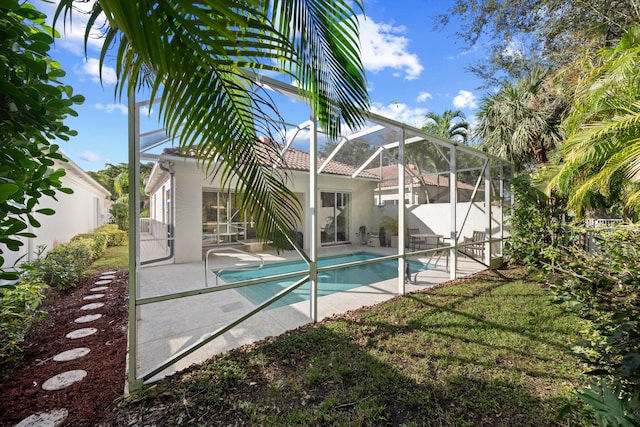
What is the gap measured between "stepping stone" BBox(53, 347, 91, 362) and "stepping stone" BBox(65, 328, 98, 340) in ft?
1.40

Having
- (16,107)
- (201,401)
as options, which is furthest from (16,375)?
(16,107)

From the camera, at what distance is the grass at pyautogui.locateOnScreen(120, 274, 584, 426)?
93.8 inches

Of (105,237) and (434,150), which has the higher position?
(434,150)

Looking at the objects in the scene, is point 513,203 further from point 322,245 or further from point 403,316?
point 322,245

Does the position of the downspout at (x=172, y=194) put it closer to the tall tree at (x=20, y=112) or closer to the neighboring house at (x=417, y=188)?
the tall tree at (x=20, y=112)

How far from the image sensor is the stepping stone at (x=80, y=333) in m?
3.85

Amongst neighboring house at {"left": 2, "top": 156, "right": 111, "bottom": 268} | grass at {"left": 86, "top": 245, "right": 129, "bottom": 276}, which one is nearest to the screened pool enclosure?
grass at {"left": 86, "top": 245, "right": 129, "bottom": 276}

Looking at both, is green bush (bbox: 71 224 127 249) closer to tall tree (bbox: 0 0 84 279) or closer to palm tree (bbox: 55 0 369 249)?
tall tree (bbox: 0 0 84 279)

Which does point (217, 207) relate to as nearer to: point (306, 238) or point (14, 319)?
point (306, 238)

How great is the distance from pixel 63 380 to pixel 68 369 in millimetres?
244

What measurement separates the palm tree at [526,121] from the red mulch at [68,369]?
11.9m

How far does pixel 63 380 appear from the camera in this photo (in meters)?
2.89

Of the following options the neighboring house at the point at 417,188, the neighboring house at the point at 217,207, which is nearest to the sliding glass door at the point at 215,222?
the neighboring house at the point at 217,207

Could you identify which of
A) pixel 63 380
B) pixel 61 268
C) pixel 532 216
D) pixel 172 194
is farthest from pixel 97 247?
pixel 532 216
